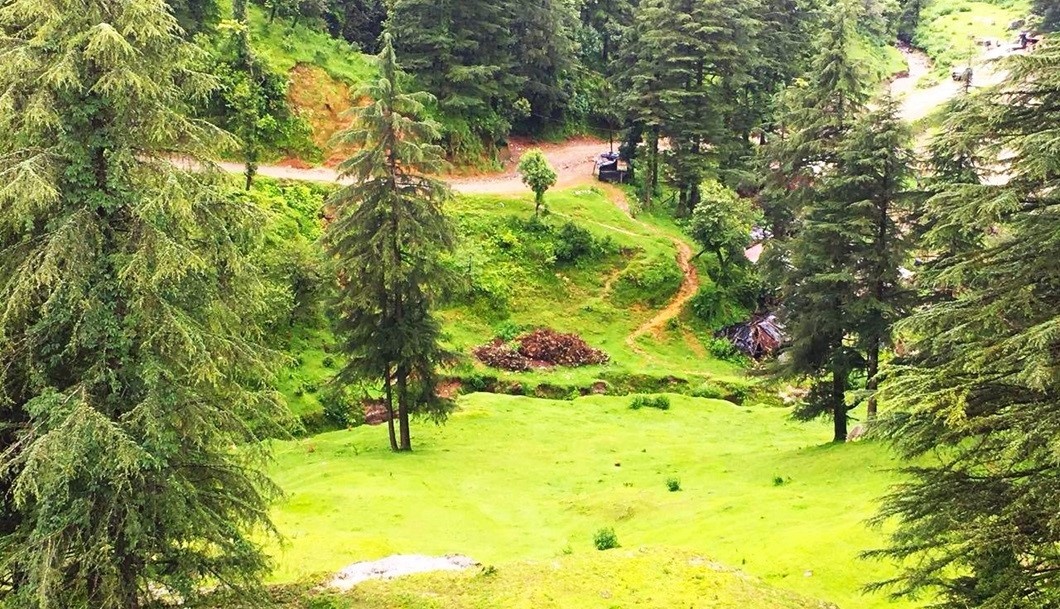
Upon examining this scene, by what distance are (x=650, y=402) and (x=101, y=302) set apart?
32040 millimetres

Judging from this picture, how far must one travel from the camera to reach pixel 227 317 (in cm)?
1299

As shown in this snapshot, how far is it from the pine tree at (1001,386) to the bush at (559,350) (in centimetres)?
3275

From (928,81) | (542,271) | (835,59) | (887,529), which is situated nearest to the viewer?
(887,529)

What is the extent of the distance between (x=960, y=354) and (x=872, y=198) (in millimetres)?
18848

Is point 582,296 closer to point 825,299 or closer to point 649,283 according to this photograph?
point 649,283

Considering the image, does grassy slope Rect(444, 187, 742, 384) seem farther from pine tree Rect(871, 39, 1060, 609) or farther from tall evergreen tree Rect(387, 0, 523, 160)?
pine tree Rect(871, 39, 1060, 609)

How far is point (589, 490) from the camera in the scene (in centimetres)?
2834

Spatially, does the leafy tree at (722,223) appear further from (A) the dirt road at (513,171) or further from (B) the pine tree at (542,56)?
(B) the pine tree at (542,56)

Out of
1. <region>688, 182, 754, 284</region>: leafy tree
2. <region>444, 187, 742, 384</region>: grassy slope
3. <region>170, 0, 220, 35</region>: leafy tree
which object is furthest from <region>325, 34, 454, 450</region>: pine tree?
<region>170, 0, 220, 35</region>: leafy tree

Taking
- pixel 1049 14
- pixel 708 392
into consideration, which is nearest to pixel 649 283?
pixel 708 392

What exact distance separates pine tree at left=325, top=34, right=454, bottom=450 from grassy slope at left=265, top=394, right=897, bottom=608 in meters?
4.01

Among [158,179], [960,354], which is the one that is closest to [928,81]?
[960,354]

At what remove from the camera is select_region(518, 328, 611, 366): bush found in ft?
147

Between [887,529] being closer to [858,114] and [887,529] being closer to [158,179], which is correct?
[158,179]
